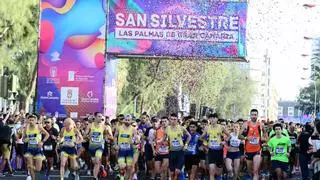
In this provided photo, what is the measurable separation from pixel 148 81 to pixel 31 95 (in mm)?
8514

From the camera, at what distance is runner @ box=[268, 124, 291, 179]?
18.6m

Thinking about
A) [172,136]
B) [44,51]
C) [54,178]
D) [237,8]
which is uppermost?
[237,8]

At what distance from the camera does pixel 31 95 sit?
3991 cm

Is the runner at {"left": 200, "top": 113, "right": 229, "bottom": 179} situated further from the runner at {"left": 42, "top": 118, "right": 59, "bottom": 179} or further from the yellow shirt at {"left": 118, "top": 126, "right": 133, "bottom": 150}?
the runner at {"left": 42, "top": 118, "right": 59, "bottom": 179}

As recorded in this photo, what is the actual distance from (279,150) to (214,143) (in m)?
1.78

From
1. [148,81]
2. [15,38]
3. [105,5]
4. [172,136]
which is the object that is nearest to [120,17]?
[105,5]

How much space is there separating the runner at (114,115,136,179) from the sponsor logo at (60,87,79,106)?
793cm

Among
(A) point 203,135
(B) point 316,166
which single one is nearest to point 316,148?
(B) point 316,166

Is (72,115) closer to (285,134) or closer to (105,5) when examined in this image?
(105,5)

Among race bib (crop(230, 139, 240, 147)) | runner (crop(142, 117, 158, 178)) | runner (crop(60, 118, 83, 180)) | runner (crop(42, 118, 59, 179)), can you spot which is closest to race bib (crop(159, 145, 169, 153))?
runner (crop(142, 117, 158, 178))

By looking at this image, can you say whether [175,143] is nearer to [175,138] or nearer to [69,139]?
[175,138]

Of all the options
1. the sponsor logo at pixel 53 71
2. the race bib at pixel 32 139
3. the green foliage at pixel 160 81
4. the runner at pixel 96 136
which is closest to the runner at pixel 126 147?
the runner at pixel 96 136

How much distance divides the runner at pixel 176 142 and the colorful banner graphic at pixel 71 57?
8.41 m

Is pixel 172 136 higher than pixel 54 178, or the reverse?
pixel 172 136
